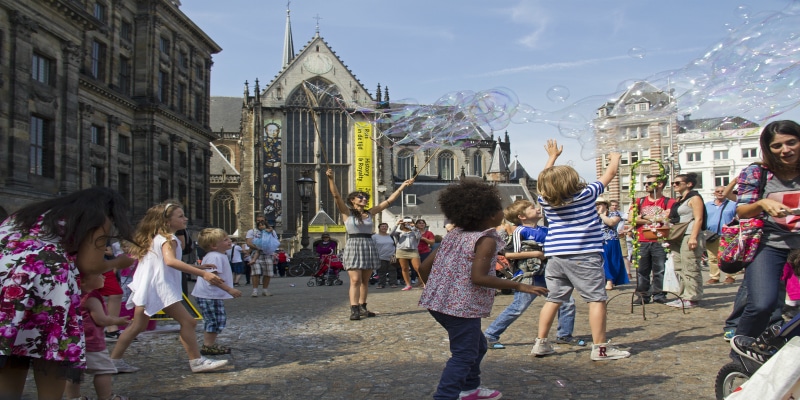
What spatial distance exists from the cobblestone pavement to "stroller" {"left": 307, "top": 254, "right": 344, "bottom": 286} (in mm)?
9845

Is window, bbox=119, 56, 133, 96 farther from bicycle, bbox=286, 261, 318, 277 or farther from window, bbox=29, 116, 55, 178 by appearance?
Result: bicycle, bbox=286, 261, 318, 277

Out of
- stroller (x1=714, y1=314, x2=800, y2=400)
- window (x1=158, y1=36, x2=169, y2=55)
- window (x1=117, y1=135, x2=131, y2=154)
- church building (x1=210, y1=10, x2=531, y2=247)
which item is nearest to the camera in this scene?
stroller (x1=714, y1=314, x2=800, y2=400)

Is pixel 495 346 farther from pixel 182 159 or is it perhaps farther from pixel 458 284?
pixel 182 159

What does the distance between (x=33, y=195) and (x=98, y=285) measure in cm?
1869

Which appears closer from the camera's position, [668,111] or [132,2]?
[668,111]

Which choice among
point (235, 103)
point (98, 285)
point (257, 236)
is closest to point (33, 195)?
point (257, 236)

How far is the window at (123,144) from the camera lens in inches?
1302

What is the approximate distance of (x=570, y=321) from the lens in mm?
6043

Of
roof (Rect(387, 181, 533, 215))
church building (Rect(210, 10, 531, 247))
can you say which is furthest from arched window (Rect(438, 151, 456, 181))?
church building (Rect(210, 10, 531, 247))

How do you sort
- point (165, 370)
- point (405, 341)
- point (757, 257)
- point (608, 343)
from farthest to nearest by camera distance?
point (405, 341)
point (608, 343)
point (165, 370)
point (757, 257)

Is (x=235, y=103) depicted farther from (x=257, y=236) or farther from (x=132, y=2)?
(x=257, y=236)

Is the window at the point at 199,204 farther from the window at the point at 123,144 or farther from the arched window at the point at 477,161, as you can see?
the arched window at the point at 477,161

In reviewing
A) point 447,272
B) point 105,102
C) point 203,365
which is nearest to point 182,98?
point 105,102

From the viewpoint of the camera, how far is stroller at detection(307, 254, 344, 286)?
18186mm
